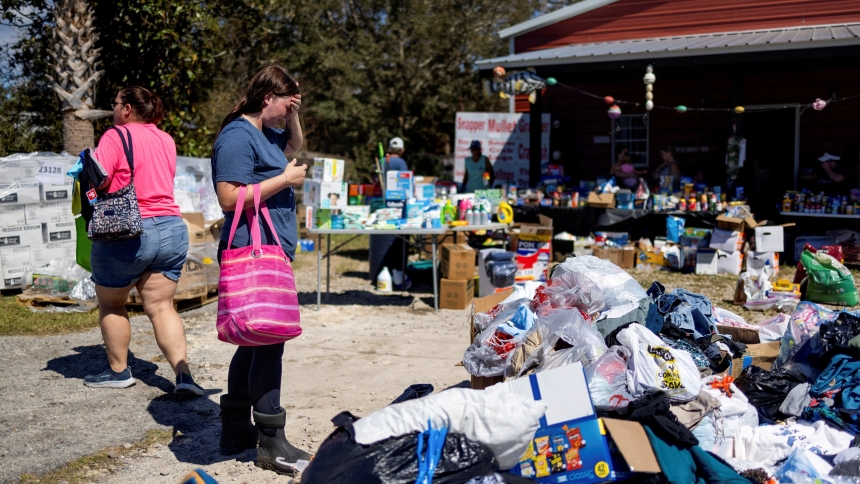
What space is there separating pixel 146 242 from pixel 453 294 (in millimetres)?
4266

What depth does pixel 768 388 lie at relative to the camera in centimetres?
409

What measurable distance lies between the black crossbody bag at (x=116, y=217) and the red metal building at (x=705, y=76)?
9349mm

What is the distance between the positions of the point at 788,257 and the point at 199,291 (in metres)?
8.56

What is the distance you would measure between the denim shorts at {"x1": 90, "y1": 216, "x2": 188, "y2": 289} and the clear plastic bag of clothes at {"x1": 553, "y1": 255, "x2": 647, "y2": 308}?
2.52 metres

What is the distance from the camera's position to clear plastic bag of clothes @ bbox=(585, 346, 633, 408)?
139 inches

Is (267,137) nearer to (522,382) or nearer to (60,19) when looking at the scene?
(522,382)

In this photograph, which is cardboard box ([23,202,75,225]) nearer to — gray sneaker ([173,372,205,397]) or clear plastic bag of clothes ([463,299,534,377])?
gray sneaker ([173,372,205,397])

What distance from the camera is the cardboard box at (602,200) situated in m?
11.8

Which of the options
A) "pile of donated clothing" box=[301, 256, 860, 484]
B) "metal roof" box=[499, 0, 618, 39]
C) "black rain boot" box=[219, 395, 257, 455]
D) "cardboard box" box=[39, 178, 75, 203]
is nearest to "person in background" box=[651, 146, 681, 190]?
"metal roof" box=[499, 0, 618, 39]

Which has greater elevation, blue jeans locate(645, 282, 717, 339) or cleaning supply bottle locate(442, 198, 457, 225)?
cleaning supply bottle locate(442, 198, 457, 225)

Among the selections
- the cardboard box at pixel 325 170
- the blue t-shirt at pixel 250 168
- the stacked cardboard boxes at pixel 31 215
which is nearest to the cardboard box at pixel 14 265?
the stacked cardboard boxes at pixel 31 215

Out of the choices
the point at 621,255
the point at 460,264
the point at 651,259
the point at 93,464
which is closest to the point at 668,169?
the point at 651,259

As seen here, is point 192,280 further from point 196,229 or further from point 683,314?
point 683,314

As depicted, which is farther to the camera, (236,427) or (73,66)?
(73,66)
